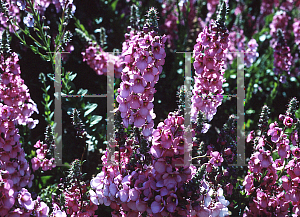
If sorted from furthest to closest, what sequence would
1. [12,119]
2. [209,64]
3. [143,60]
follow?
[12,119] < [209,64] < [143,60]

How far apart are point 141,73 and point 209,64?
500 mm

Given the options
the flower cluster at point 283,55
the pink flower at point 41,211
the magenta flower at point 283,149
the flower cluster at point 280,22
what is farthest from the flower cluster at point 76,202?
the flower cluster at point 280,22

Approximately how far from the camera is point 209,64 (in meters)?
1.94

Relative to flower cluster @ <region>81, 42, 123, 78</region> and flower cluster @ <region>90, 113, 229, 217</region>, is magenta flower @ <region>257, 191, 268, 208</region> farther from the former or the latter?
flower cluster @ <region>81, 42, 123, 78</region>

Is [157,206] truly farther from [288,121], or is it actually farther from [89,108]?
[89,108]

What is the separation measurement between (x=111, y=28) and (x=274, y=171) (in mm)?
2438

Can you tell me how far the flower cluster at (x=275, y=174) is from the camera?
1.81 m

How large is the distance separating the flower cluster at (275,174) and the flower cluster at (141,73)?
0.69m

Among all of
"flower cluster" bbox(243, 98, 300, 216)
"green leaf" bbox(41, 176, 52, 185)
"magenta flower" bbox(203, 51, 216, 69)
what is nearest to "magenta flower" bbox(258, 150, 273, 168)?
"flower cluster" bbox(243, 98, 300, 216)

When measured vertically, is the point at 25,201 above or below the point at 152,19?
below

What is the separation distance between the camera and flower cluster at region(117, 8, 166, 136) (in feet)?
5.21

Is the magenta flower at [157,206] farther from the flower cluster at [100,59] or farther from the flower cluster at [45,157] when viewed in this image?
the flower cluster at [100,59]

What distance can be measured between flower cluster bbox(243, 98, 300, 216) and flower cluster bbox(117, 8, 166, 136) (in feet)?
2.28

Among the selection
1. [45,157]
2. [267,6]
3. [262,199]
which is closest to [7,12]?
[45,157]
